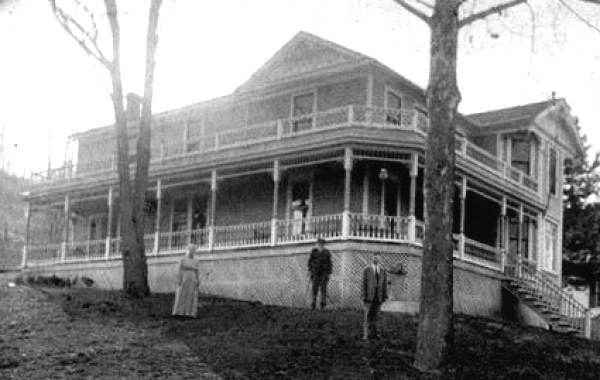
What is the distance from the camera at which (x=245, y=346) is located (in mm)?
16125

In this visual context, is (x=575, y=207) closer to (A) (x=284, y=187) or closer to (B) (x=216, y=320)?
(A) (x=284, y=187)

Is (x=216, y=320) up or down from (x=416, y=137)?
down

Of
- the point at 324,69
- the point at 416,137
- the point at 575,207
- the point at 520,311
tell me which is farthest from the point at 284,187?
the point at 575,207

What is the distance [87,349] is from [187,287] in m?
3.79

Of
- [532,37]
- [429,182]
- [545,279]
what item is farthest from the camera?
[545,279]

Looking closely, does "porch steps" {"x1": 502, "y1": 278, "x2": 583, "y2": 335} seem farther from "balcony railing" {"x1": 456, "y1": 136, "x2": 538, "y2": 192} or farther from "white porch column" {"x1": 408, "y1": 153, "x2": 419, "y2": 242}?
"white porch column" {"x1": 408, "y1": 153, "x2": 419, "y2": 242}

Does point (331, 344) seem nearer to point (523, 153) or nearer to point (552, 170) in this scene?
point (523, 153)

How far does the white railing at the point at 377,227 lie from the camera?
24.5 metres

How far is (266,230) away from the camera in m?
29.4

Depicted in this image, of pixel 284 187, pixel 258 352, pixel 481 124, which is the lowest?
pixel 258 352

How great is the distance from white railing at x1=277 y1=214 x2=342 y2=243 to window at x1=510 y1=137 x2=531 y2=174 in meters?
10.0

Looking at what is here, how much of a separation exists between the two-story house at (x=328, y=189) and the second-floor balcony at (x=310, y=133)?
7 cm

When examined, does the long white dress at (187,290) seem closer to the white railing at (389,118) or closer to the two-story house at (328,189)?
the two-story house at (328,189)

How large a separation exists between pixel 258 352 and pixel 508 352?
527cm
